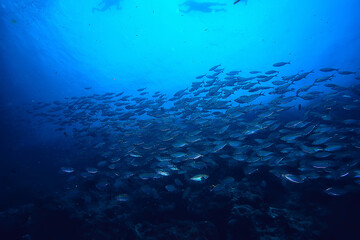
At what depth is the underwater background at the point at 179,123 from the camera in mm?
6559

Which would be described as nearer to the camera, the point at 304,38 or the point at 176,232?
the point at 176,232

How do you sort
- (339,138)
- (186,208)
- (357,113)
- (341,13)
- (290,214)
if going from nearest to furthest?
1. (290,214)
2. (186,208)
3. (339,138)
4. (357,113)
5. (341,13)

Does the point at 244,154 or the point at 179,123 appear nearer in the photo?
the point at 244,154

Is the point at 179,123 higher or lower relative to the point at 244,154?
higher

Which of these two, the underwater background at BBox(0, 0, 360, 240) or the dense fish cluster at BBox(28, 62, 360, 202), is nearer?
the underwater background at BBox(0, 0, 360, 240)

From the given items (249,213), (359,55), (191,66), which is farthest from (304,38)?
(249,213)

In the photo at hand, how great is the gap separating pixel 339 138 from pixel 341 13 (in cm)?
3509

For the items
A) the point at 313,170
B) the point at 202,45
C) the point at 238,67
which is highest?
the point at 202,45

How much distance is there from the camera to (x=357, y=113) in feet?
43.0

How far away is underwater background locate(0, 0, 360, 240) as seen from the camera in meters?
Answer: 6.56

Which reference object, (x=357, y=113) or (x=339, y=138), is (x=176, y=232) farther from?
(x=357, y=113)

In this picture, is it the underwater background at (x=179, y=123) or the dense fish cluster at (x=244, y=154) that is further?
the dense fish cluster at (x=244, y=154)

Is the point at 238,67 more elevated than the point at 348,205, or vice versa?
the point at 238,67

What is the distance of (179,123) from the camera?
495 inches
